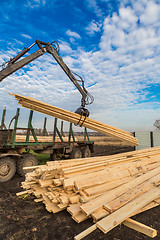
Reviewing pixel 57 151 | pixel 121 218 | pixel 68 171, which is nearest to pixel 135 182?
pixel 121 218

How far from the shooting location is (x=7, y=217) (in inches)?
138

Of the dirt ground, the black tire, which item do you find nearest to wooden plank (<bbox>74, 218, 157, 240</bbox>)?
the dirt ground

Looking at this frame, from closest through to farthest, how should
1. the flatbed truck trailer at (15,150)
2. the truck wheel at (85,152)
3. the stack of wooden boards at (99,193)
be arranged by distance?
the stack of wooden boards at (99,193) → the flatbed truck trailer at (15,150) → the truck wheel at (85,152)

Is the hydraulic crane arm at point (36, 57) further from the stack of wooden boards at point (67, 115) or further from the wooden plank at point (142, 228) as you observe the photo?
the wooden plank at point (142, 228)

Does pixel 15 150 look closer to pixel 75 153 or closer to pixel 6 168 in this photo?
pixel 6 168

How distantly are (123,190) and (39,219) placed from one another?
89.5 inches

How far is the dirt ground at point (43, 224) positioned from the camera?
2789 millimetres

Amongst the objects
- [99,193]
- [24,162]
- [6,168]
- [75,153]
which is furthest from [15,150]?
[99,193]

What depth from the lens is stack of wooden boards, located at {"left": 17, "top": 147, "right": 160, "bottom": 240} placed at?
9.82 feet

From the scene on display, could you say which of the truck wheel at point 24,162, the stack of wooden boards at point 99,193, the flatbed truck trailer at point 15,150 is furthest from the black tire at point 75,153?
the stack of wooden boards at point 99,193

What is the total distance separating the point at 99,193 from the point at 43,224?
154cm

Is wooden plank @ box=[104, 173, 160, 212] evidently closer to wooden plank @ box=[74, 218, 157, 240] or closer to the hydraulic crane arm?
wooden plank @ box=[74, 218, 157, 240]

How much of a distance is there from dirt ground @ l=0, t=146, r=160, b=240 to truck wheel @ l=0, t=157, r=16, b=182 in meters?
1.94

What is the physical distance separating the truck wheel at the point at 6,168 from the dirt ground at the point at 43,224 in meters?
1.94
